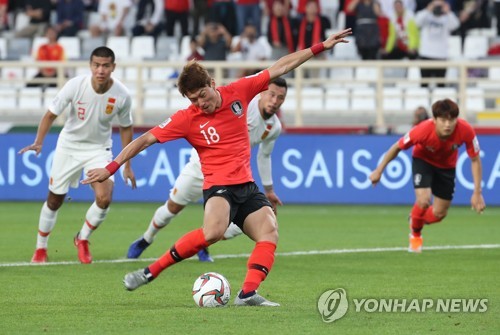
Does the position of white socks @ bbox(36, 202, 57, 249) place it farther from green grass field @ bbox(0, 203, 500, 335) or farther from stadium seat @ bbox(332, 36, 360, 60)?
stadium seat @ bbox(332, 36, 360, 60)

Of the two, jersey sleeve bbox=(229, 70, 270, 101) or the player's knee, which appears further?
the player's knee

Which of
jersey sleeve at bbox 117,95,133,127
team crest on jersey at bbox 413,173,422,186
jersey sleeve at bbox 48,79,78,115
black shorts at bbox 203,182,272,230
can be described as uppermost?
jersey sleeve at bbox 48,79,78,115

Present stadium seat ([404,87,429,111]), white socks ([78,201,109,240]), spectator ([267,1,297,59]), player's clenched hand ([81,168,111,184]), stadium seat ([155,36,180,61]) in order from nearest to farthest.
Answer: player's clenched hand ([81,168,111,184])
white socks ([78,201,109,240])
stadium seat ([404,87,429,111])
spectator ([267,1,297,59])
stadium seat ([155,36,180,61])

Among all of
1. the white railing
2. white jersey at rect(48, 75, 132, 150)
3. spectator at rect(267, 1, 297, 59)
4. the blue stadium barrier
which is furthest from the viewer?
spectator at rect(267, 1, 297, 59)

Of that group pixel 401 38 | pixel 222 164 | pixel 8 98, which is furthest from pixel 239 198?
pixel 8 98

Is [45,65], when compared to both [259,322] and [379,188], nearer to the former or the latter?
[379,188]

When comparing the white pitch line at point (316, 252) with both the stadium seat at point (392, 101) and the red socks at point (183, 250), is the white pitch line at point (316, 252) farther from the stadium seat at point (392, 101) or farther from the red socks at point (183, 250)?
the stadium seat at point (392, 101)

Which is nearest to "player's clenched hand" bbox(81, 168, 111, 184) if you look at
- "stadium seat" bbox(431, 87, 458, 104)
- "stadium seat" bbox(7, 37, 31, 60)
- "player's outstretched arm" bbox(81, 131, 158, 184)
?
"player's outstretched arm" bbox(81, 131, 158, 184)

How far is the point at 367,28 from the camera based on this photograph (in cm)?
2423

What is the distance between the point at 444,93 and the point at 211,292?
14966mm

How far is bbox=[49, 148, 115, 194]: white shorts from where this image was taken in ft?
42.8

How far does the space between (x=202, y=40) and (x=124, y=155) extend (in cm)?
1506

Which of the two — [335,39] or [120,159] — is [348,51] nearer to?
[335,39]

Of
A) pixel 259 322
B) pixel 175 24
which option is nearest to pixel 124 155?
pixel 259 322
